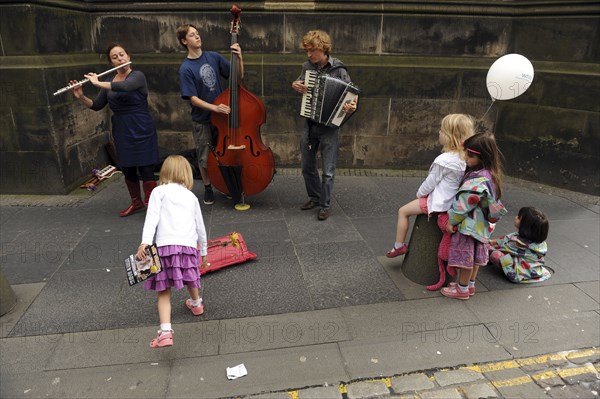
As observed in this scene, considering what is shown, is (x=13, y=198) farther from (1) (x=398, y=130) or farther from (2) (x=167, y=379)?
(1) (x=398, y=130)

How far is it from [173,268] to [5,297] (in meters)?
1.57

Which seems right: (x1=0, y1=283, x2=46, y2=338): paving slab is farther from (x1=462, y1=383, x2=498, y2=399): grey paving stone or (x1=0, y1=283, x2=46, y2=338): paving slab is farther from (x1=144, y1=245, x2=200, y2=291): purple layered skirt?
(x1=462, y1=383, x2=498, y2=399): grey paving stone

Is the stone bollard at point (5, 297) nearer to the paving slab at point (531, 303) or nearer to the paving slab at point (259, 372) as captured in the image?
the paving slab at point (259, 372)

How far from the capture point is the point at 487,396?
2574mm

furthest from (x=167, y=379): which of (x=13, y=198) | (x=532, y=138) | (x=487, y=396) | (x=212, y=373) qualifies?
(x=532, y=138)

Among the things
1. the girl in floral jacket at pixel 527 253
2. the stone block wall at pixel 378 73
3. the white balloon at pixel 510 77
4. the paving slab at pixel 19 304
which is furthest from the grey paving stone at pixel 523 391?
the stone block wall at pixel 378 73

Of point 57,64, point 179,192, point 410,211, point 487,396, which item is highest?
point 57,64

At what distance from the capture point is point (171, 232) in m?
2.84

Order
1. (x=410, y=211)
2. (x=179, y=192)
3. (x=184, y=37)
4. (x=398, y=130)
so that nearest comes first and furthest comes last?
(x=179, y=192) < (x=410, y=211) < (x=184, y=37) < (x=398, y=130)

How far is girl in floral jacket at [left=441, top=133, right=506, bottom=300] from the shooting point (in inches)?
124

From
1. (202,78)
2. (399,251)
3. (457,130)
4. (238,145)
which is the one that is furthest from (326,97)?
(399,251)

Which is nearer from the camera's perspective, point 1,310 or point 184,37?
point 1,310

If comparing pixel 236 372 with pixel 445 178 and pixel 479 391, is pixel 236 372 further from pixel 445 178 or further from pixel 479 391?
pixel 445 178

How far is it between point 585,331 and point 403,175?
400 cm
